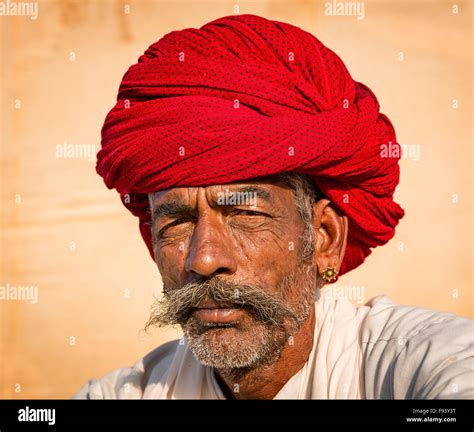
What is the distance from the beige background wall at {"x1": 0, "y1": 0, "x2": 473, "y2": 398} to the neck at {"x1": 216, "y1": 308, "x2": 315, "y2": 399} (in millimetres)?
1952

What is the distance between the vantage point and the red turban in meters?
2.86

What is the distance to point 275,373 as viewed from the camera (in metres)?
3.05

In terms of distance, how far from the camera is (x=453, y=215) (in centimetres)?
515

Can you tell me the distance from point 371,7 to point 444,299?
5.88 ft

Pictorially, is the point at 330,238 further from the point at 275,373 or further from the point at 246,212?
the point at 275,373

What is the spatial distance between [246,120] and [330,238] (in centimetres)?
60

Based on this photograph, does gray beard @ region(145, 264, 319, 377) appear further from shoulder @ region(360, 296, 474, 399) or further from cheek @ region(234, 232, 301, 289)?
shoulder @ region(360, 296, 474, 399)

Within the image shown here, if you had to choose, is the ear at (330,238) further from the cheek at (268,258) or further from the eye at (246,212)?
the eye at (246,212)

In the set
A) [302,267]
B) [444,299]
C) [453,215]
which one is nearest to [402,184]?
[453,215]

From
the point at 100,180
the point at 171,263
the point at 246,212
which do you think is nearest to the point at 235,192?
the point at 246,212
